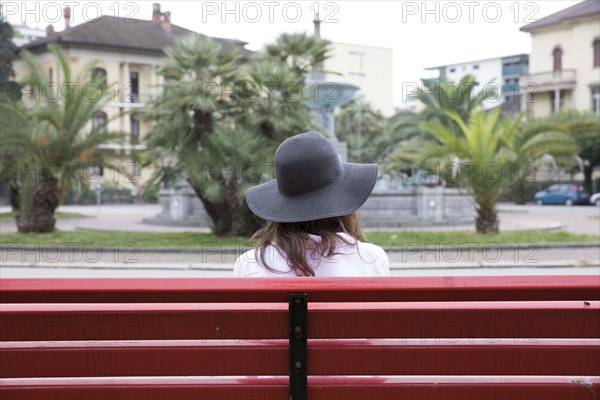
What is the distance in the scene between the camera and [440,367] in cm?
239

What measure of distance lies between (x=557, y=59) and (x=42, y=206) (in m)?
48.0

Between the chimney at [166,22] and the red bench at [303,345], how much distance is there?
208 ft

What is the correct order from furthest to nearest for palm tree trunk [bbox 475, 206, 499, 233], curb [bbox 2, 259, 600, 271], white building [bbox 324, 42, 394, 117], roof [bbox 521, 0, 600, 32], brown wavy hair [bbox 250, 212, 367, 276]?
1. white building [bbox 324, 42, 394, 117]
2. roof [bbox 521, 0, 600, 32]
3. palm tree trunk [bbox 475, 206, 499, 233]
4. curb [bbox 2, 259, 600, 271]
5. brown wavy hair [bbox 250, 212, 367, 276]

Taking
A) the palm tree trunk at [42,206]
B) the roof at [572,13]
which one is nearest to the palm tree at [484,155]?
the palm tree trunk at [42,206]

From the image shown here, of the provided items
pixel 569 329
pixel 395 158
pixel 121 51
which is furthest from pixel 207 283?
pixel 121 51

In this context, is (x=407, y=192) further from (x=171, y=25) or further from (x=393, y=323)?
(x=171, y=25)

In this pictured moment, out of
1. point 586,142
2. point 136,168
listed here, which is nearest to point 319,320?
point 136,168

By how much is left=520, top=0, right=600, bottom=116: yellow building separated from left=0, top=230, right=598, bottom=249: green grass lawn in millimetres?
37416

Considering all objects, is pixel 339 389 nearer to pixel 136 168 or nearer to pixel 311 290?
pixel 311 290

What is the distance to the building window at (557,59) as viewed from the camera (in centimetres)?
5709

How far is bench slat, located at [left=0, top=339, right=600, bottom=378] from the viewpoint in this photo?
2361 millimetres

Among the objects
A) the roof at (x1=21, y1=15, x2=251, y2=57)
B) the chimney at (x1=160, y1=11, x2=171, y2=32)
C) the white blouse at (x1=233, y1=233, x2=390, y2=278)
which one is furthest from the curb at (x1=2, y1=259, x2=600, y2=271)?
the chimney at (x1=160, y1=11, x2=171, y2=32)

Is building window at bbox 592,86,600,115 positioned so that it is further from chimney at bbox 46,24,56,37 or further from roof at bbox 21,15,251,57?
chimney at bbox 46,24,56,37

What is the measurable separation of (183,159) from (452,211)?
1154 cm
